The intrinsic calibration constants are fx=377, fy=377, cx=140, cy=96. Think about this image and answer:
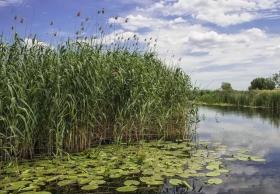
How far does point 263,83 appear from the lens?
4088 centimetres

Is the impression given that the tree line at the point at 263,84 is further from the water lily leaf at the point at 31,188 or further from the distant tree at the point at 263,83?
the water lily leaf at the point at 31,188

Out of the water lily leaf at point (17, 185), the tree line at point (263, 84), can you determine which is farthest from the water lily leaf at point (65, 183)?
the tree line at point (263, 84)

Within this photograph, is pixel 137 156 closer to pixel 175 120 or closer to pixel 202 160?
pixel 202 160

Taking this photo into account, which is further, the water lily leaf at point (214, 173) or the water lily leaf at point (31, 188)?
the water lily leaf at point (214, 173)

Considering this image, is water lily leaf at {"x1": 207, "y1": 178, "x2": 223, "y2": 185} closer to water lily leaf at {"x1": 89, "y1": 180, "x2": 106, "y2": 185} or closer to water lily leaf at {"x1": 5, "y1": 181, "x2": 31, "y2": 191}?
water lily leaf at {"x1": 89, "y1": 180, "x2": 106, "y2": 185}

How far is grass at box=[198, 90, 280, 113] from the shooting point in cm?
2457

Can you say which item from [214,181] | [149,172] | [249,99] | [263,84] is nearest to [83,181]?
[149,172]

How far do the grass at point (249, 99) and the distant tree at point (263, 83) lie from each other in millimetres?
9255

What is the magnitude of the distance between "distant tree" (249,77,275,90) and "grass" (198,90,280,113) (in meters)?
9.25

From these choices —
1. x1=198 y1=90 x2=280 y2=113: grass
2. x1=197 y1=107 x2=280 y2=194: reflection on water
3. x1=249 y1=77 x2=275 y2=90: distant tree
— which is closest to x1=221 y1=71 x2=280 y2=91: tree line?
x1=249 y1=77 x2=275 y2=90: distant tree

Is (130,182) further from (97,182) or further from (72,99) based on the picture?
(72,99)

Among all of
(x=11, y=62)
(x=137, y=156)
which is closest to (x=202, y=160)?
(x=137, y=156)

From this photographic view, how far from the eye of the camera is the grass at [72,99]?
20.2 feet

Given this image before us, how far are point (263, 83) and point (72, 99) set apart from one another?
37158 mm
